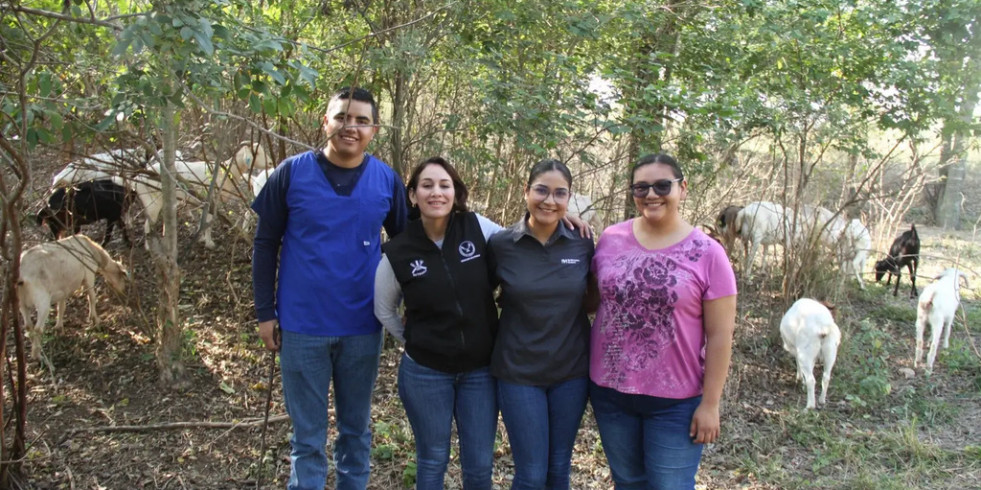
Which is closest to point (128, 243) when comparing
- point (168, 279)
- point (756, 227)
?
point (168, 279)

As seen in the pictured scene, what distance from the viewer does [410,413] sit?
2.62 m

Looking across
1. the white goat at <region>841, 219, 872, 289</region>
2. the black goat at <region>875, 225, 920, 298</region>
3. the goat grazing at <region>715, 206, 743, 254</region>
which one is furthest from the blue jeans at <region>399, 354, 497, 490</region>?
the black goat at <region>875, 225, 920, 298</region>

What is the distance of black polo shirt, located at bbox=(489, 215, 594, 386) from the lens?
2.44 meters

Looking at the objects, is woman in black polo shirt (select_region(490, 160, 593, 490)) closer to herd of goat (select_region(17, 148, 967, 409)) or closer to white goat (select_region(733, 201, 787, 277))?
herd of goat (select_region(17, 148, 967, 409))

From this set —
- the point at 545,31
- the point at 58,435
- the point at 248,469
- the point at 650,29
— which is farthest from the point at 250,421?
the point at 650,29

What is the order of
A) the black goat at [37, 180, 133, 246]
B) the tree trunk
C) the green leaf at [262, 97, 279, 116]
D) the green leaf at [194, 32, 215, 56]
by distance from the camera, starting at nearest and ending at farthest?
the green leaf at [194, 32, 215, 56] < the green leaf at [262, 97, 279, 116] < the tree trunk < the black goat at [37, 180, 133, 246]

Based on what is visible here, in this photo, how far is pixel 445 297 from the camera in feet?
8.21

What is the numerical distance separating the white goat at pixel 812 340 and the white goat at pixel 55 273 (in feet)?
17.5

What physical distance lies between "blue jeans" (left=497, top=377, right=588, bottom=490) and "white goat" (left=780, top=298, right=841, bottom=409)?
12.0 feet

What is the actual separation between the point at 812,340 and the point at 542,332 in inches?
155

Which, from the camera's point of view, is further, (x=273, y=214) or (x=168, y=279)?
(x=168, y=279)

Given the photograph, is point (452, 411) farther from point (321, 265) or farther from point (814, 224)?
point (814, 224)

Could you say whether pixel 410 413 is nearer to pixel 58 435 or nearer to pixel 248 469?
pixel 248 469

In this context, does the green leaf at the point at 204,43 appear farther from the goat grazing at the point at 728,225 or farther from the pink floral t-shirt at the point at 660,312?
the goat grazing at the point at 728,225
